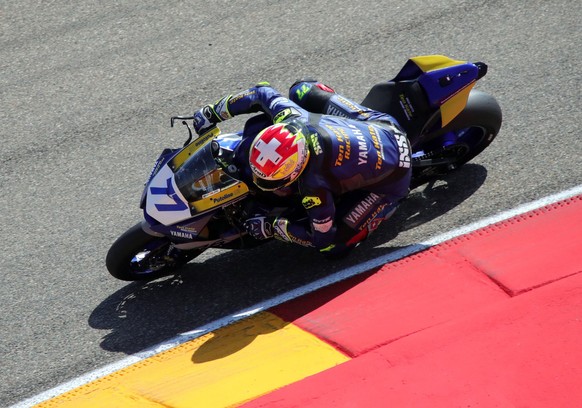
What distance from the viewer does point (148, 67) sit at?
991cm

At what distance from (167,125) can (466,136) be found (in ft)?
9.37

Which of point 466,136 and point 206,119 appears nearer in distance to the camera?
point 206,119

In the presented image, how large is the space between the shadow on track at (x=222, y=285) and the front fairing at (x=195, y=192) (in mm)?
695

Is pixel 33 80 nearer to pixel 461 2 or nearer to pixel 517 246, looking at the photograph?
pixel 461 2

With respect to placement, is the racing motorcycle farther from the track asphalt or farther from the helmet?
the track asphalt

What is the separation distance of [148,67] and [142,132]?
116 centimetres

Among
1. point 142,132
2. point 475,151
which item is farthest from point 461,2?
point 142,132

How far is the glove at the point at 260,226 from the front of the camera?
679 centimetres

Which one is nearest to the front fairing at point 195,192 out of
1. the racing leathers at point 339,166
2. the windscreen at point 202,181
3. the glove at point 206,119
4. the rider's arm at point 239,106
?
the windscreen at point 202,181

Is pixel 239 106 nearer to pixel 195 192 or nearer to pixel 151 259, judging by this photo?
pixel 195 192

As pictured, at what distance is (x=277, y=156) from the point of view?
20.9ft

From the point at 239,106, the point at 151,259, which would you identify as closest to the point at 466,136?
the point at 239,106

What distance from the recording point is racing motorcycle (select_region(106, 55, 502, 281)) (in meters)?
6.73

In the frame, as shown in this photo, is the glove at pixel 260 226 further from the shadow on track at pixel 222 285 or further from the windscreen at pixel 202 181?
the shadow on track at pixel 222 285
